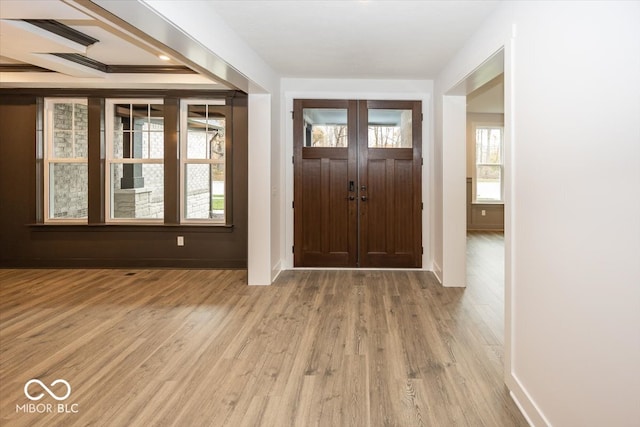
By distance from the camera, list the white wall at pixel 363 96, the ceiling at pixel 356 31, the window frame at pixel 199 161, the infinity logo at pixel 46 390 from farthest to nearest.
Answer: the window frame at pixel 199 161
the white wall at pixel 363 96
the ceiling at pixel 356 31
the infinity logo at pixel 46 390

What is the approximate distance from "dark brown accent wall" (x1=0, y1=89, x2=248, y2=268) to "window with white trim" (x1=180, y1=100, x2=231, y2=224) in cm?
14

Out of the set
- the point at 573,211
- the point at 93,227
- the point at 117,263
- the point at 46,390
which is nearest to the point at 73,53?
the point at 93,227

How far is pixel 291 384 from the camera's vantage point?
256 centimetres

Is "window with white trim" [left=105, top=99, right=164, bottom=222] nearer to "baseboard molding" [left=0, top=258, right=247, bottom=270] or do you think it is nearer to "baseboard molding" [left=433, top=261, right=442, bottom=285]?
"baseboard molding" [left=0, top=258, right=247, bottom=270]

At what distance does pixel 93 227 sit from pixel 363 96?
4.21 meters

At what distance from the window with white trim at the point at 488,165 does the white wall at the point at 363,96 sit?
14.4ft

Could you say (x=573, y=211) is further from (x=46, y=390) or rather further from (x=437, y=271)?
(x=437, y=271)

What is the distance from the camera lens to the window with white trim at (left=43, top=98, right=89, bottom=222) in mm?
5750

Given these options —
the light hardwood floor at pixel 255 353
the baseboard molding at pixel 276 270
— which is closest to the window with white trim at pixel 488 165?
the light hardwood floor at pixel 255 353

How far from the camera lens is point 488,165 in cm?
941

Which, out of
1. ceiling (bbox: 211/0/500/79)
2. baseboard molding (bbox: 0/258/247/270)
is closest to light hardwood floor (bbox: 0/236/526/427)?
baseboard molding (bbox: 0/258/247/270)

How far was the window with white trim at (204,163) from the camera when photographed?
566 cm

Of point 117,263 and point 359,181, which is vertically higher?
point 359,181

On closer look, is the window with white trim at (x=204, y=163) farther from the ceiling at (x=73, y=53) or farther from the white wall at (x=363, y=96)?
the white wall at (x=363, y=96)
